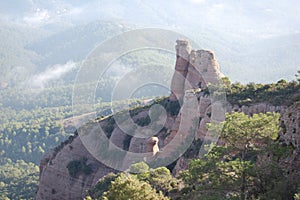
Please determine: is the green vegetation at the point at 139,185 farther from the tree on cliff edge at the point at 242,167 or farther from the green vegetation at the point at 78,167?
the green vegetation at the point at 78,167

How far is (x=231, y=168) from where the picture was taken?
1855 cm

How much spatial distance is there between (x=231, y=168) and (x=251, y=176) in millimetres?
1244

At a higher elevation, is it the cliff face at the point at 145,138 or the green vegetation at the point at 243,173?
the cliff face at the point at 145,138

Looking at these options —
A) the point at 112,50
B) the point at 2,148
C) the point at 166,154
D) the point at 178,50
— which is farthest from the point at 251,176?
the point at 112,50

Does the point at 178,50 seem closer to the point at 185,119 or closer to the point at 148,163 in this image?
the point at 185,119

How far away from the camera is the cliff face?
37594 millimetres

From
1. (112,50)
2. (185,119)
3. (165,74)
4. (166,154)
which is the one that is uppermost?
(112,50)

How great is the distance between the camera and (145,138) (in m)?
43.2

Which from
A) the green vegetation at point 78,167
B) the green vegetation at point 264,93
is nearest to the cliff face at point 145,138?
the green vegetation at point 78,167

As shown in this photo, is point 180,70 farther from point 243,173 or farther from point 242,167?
point 243,173

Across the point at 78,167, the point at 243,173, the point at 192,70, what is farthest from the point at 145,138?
the point at 243,173

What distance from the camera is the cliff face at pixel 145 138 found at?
37.6m

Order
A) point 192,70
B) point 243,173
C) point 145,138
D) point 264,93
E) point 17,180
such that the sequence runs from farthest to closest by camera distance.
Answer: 1. point 17,180
2. point 192,70
3. point 145,138
4. point 264,93
5. point 243,173

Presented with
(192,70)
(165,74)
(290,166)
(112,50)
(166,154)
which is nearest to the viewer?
(290,166)
